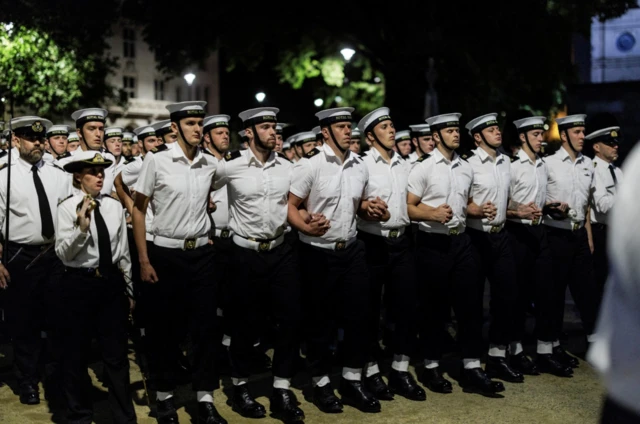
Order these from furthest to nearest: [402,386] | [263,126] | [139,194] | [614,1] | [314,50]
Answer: [314,50]
[614,1]
[402,386]
[263,126]
[139,194]

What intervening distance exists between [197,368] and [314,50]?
1925cm

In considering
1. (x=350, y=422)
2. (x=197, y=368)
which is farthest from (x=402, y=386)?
(x=197, y=368)

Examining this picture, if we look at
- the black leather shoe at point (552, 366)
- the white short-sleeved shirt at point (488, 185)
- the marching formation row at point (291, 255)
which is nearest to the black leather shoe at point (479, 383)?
the marching formation row at point (291, 255)

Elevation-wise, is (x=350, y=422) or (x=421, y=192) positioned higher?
(x=421, y=192)

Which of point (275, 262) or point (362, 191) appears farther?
point (362, 191)

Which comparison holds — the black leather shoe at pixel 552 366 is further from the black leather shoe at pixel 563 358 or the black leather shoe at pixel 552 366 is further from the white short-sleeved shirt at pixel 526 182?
the white short-sleeved shirt at pixel 526 182

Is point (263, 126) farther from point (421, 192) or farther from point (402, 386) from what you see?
point (402, 386)

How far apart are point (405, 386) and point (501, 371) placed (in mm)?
1068

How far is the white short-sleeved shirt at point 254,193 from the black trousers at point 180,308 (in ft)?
1.63

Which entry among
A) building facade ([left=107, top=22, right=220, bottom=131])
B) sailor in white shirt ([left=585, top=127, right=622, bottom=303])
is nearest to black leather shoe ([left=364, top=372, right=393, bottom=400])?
sailor in white shirt ([left=585, top=127, right=622, bottom=303])

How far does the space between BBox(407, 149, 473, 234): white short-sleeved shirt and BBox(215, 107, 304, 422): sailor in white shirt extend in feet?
4.70

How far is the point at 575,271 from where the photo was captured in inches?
367

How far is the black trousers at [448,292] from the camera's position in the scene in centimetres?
830

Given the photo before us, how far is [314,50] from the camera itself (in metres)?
25.5
